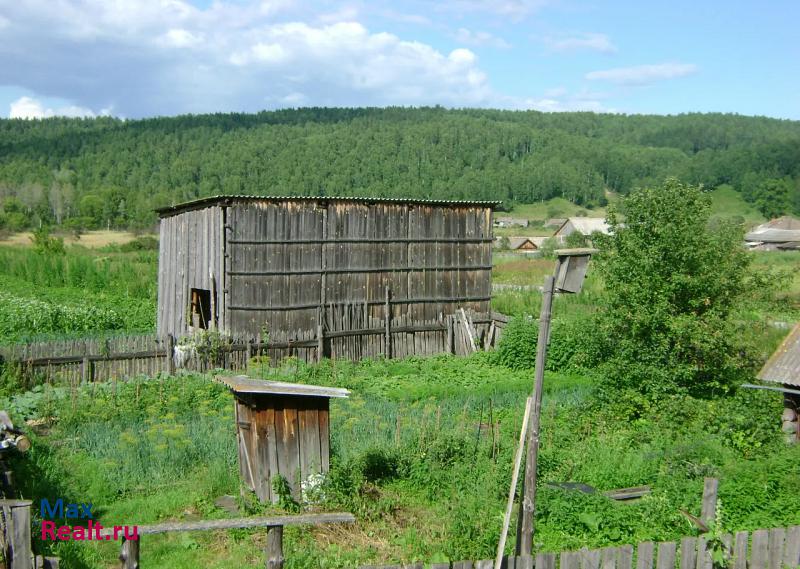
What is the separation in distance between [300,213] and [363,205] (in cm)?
187

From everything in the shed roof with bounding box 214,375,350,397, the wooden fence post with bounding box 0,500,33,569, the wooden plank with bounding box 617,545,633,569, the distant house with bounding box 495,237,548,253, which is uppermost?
the shed roof with bounding box 214,375,350,397

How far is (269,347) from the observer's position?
18.6 m

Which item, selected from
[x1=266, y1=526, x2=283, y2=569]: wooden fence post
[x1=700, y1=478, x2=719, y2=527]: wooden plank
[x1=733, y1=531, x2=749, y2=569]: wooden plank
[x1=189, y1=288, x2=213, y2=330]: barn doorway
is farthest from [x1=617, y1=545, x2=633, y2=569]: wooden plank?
[x1=189, y1=288, x2=213, y2=330]: barn doorway

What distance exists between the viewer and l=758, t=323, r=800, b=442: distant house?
11.2m

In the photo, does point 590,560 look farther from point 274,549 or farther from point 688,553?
point 274,549

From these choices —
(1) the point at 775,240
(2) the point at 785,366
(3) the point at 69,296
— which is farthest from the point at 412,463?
(1) the point at 775,240

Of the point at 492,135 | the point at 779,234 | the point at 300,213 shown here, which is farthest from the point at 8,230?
the point at 492,135

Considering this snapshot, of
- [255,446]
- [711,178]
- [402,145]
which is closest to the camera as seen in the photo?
[255,446]

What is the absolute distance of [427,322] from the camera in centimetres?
2145

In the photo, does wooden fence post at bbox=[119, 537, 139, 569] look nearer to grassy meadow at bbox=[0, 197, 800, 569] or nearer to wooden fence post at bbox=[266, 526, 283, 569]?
wooden fence post at bbox=[266, 526, 283, 569]

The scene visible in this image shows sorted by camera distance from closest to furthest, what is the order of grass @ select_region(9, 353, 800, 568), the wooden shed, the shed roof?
grass @ select_region(9, 353, 800, 568)
the shed roof
the wooden shed

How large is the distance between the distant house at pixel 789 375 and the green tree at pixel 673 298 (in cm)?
239

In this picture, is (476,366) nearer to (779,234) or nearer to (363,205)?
(363,205)

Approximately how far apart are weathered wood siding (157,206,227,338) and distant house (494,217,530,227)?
95.8 meters
